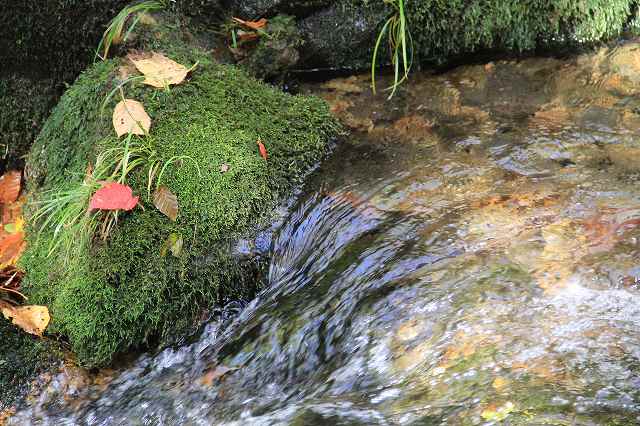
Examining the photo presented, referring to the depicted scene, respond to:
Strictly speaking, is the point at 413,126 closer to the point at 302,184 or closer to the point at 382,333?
the point at 302,184

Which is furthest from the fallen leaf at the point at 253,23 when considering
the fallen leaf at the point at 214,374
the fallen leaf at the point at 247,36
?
the fallen leaf at the point at 214,374

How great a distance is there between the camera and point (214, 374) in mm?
2930

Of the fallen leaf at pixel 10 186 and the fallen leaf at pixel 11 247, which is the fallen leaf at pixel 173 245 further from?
the fallen leaf at pixel 10 186

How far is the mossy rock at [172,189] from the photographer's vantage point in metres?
3.02

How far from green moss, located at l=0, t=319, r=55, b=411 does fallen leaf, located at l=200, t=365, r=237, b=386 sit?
81cm

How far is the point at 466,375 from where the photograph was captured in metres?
2.10

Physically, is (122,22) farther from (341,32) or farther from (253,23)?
(341,32)

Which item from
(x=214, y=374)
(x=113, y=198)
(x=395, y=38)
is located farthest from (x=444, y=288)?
(x=395, y=38)

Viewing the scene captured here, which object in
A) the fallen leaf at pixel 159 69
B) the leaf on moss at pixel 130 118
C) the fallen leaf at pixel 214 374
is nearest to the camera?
the fallen leaf at pixel 214 374

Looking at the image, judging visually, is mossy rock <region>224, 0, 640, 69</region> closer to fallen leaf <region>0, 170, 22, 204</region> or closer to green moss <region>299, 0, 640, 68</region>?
green moss <region>299, 0, 640, 68</region>

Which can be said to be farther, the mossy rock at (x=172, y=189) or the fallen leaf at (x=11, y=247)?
the fallen leaf at (x=11, y=247)

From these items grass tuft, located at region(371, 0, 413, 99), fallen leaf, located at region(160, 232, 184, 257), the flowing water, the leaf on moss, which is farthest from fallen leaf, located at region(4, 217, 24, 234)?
grass tuft, located at region(371, 0, 413, 99)

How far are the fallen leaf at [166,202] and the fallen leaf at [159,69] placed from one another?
2.27 feet

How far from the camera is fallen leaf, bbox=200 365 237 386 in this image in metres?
2.90
